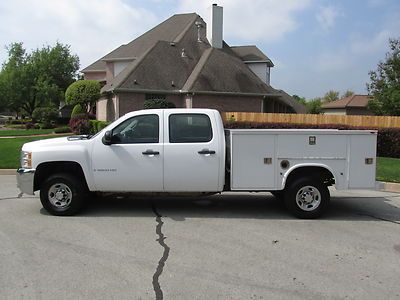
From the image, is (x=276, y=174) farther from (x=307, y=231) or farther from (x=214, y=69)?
(x=214, y=69)

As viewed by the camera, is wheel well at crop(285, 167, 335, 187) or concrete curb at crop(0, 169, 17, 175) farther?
concrete curb at crop(0, 169, 17, 175)

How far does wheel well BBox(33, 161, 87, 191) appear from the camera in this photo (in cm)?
756

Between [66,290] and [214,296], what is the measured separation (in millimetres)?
1479

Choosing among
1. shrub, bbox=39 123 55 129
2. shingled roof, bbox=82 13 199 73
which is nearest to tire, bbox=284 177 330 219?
shingled roof, bbox=82 13 199 73

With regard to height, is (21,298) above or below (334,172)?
below

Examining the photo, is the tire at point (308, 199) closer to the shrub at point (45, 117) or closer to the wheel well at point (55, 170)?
the wheel well at point (55, 170)

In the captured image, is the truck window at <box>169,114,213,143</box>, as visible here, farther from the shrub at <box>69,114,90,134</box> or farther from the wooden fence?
the shrub at <box>69,114,90,134</box>

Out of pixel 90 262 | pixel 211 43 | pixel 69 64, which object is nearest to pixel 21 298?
pixel 90 262

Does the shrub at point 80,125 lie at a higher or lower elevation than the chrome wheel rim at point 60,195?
higher

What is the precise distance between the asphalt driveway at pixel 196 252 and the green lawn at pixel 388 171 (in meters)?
3.58

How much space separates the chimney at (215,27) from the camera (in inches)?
1475

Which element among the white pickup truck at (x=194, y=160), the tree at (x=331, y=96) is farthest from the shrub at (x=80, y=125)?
the tree at (x=331, y=96)

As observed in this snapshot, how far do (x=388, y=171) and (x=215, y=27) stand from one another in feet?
89.8

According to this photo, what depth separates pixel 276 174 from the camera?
746cm
